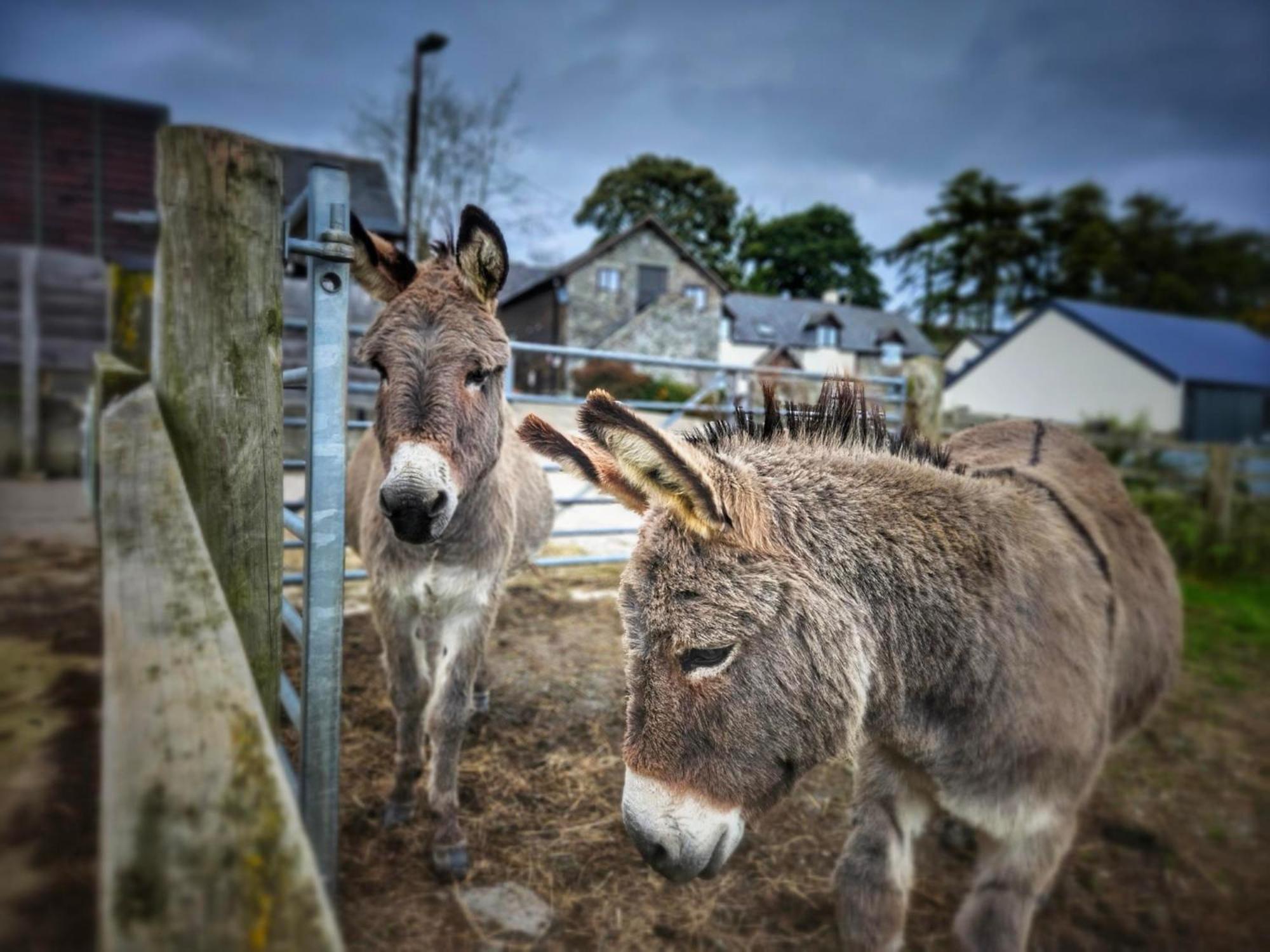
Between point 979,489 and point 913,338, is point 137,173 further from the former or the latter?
point 913,338

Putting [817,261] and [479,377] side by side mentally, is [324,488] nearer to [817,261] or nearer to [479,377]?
[479,377]

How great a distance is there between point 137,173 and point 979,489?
12404mm

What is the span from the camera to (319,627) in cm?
166

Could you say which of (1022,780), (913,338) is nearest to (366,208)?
(1022,780)

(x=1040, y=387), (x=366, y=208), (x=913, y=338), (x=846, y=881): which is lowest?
(x=846, y=881)

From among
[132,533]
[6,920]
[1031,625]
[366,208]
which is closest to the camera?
[6,920]

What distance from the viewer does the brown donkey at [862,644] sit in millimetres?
1307

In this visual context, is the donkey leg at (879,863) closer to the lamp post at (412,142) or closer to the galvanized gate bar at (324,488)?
the galvanized gate bar at (324,488)

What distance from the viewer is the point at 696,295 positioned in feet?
86.8

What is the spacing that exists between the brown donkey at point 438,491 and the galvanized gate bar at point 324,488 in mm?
167

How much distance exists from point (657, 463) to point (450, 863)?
174 centimetres

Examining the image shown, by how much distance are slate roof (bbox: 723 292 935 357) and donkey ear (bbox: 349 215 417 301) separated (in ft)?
125

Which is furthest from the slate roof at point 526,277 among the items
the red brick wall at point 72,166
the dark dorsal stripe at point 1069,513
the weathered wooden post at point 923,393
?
the red brick wall at point 72,166

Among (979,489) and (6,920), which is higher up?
(979,489)
